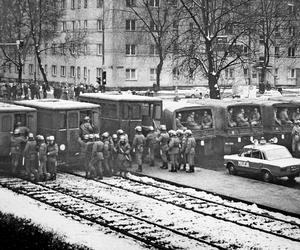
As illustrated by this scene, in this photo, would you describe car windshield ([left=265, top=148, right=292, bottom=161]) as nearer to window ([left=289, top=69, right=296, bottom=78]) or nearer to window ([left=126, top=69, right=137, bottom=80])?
window ([left=126, top=69, right=137, bottom=80])

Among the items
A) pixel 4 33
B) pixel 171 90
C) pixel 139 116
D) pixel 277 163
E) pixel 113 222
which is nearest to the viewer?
pixel 113 222

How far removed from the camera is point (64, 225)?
15758 millimetres

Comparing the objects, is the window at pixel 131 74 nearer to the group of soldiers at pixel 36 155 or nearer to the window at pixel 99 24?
the window at pixel 99 24

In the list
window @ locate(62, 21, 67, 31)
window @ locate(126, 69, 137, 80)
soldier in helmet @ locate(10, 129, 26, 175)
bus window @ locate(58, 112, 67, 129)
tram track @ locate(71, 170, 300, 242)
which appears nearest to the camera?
tram track @ locate(71, 170, 300, 242)

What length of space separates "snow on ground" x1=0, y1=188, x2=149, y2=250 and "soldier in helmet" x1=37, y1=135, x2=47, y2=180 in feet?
7.39

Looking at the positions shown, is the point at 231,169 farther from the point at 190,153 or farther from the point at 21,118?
the point at 21,118

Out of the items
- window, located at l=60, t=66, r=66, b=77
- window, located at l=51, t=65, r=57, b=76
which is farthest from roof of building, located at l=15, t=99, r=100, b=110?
window, located at l=51, t=65, r=57, b=76

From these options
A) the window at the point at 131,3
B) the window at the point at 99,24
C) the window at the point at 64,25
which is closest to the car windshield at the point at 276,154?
the window at the point at 131,3

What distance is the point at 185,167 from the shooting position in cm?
2370

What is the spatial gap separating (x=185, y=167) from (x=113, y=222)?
783 centimetres

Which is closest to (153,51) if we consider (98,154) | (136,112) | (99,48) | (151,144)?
(99,48)

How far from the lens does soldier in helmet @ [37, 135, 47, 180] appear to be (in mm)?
21250

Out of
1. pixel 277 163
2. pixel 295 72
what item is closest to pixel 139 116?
pixel 277 163

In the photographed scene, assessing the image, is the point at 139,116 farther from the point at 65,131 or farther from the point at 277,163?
the point at 277,163
